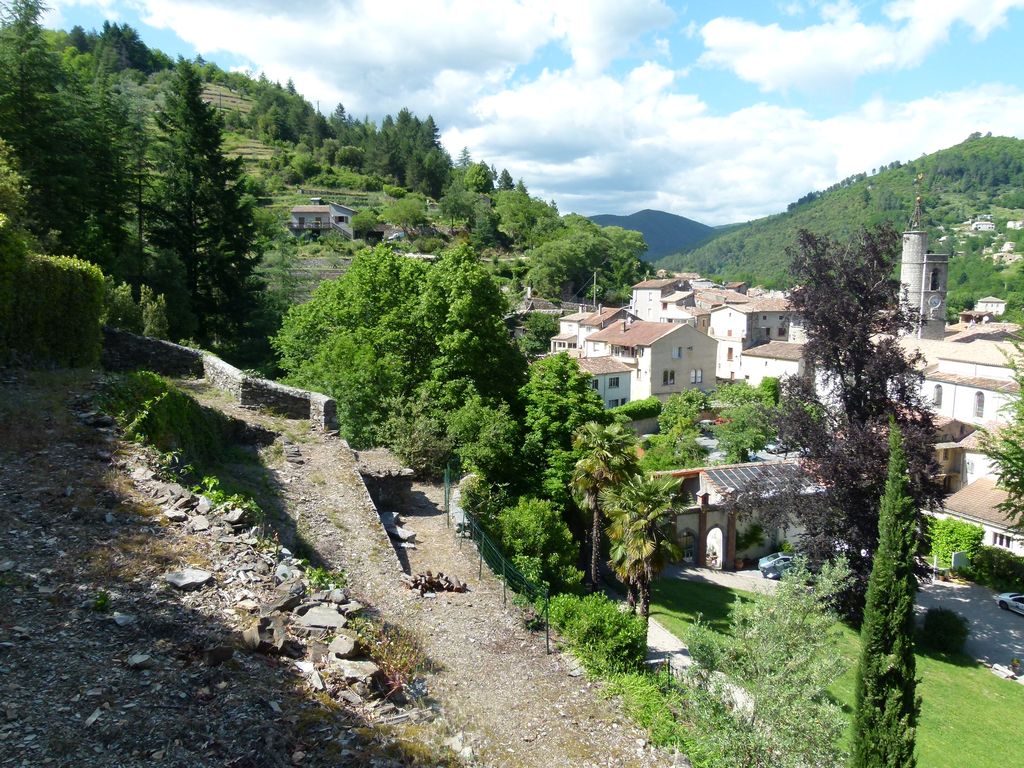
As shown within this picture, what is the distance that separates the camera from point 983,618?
25.2 metres

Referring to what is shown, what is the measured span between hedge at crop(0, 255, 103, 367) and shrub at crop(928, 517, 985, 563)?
32.0 metres

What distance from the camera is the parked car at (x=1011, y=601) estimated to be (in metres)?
25.6

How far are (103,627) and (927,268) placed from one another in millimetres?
63662

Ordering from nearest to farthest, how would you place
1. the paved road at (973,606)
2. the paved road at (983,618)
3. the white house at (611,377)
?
the paved road at (983,618), the paved road at (973,606), the white house at (611,377)

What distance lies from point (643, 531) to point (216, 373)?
42.7ft

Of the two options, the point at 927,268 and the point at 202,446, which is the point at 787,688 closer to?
the point at 202,446

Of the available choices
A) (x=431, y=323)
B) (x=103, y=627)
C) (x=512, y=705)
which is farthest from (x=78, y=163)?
(x=512, y=705)

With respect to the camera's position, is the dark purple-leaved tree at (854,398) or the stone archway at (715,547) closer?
the dark purple-leaved tree at (854,398)

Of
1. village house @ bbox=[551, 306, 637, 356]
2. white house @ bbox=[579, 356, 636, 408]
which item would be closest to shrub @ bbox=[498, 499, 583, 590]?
white house @ bbox=[579, 356, 636, 408]

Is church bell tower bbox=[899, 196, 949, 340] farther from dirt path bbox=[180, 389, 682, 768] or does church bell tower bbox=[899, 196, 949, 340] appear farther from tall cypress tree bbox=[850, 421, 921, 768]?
dirt path bbox=[180, 389, 682, 768]

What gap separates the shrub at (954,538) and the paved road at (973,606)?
1523 millimetres

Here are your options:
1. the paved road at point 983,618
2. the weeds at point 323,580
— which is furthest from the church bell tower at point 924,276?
the weeds at point 323,580

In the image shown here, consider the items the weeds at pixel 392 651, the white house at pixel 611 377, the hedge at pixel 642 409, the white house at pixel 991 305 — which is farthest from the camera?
the white house at pixel 991 305

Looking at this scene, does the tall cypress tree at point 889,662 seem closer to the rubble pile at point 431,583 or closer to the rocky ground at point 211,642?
the rocky ground at point 211,642
